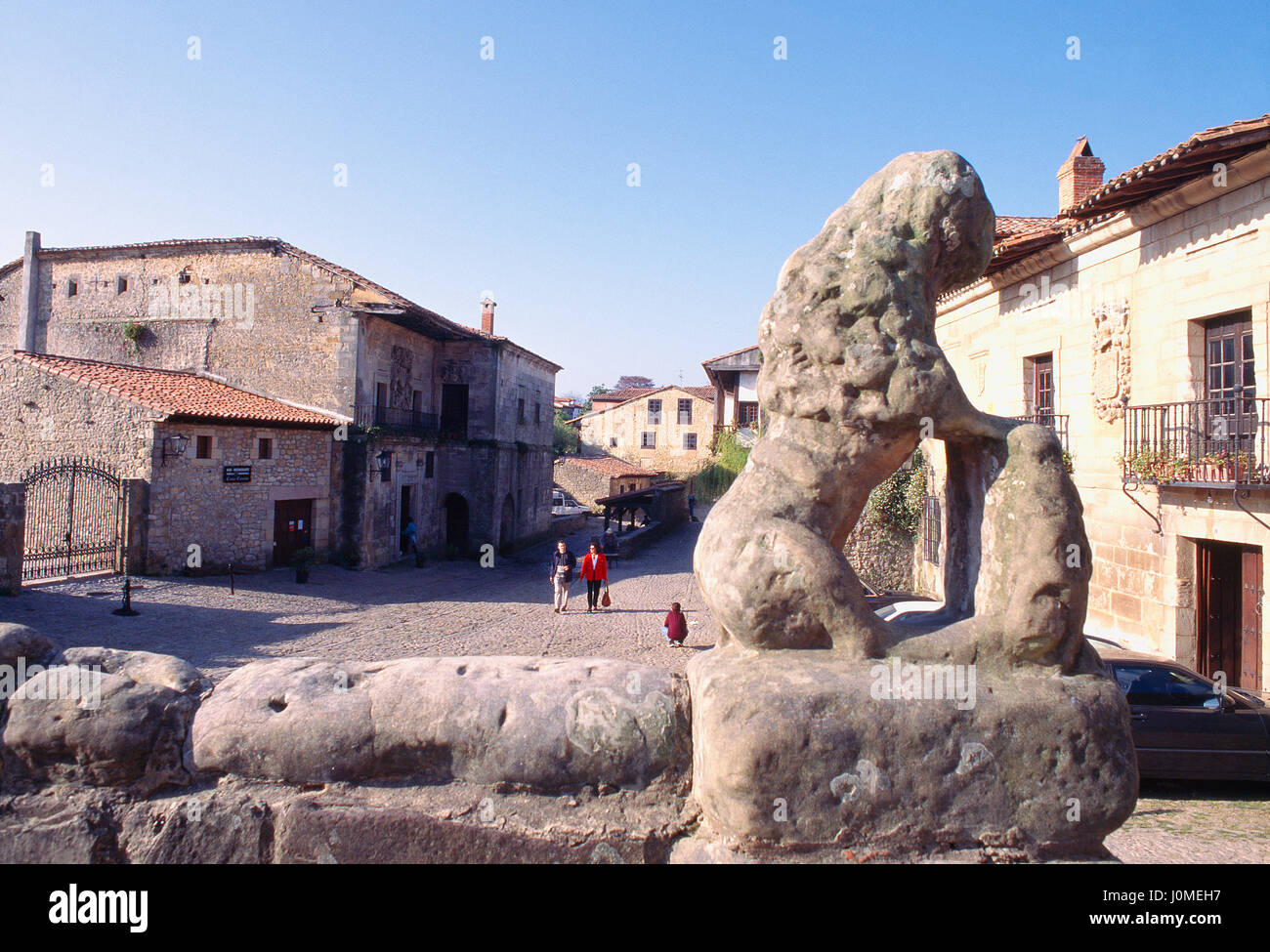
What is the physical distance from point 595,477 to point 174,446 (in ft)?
83.3

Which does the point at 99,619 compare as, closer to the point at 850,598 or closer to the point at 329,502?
the point at 329,502

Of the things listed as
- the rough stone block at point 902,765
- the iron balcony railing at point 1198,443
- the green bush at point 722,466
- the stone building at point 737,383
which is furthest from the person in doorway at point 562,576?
the stone building at point 737,383

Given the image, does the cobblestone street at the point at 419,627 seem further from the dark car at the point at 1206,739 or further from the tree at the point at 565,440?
the tree at the point at 565,440

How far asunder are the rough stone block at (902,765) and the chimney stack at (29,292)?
27.3 metres

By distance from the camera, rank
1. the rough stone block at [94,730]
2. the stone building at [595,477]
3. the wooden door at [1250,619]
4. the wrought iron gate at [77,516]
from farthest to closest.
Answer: the stone building at [595,477], the wrought iron gate at [77,516], the wooden door at [1250,619], the rough stone block at [94,730]

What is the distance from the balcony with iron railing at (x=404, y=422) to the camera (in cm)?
2030

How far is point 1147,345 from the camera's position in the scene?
9.58 m

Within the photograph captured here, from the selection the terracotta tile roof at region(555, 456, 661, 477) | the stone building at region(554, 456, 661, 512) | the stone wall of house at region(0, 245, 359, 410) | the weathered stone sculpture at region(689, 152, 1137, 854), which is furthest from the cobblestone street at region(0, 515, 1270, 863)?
the terracotta tile roof at region(555, 456, 661, 477)

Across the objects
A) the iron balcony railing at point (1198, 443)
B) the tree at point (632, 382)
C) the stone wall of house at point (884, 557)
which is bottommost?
the stone wall of house at point (884, 557)

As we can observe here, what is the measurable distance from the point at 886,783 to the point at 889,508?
1281cm

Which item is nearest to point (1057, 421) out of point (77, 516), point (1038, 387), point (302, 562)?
point (1038, 387)

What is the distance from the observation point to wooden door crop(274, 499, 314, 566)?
17.7 m

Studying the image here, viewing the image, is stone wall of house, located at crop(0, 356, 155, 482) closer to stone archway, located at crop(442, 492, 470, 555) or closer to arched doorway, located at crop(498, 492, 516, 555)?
stone archway, located at crop(442, 492, 470, 555)

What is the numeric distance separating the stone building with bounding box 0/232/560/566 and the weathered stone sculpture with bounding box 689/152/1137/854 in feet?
60.0
